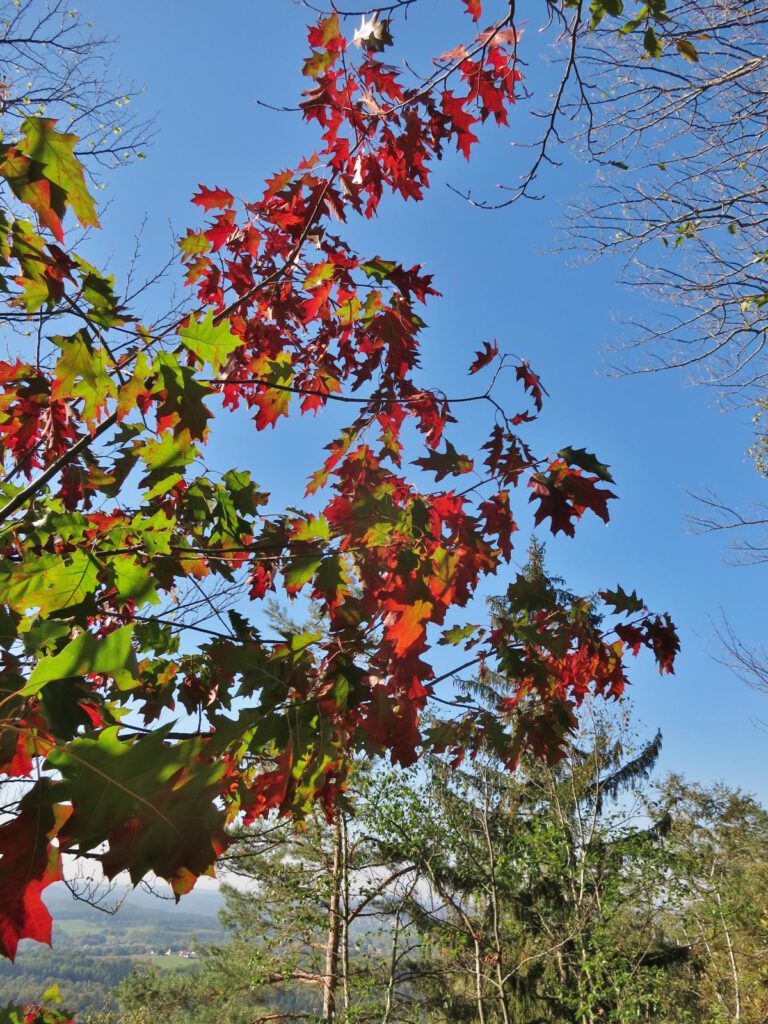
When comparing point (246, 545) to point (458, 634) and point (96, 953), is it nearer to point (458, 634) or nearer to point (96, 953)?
point (458, 634)

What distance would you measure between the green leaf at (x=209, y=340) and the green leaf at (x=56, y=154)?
0.33 meters

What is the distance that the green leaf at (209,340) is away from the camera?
1.53m

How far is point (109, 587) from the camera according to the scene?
1834mm

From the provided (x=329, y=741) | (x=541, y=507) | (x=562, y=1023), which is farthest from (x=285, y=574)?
(x=562, y=1023)

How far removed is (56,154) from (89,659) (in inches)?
40.3

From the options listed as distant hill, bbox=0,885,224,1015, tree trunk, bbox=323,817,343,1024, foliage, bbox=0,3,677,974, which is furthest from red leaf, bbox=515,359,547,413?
distant hill, bbox=0,885,224,1015

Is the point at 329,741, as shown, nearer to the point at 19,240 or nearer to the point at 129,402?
the point at 129,402

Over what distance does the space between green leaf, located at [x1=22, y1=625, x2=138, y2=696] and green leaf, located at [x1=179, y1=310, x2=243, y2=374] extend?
2.93 ft

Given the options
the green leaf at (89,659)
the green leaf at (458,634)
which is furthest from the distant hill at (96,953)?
the green leaf at (89,659)

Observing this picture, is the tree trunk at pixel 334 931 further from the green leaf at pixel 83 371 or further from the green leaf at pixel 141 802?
the green leaf at pixel 141 802

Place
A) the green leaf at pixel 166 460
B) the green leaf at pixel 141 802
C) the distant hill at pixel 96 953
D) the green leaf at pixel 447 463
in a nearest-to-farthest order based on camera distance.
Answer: the green leaf at pixel 141 802, the green leaf at pixel 166 460, the green leaf at pixel 447 463, the distant hill at pixel 96 953

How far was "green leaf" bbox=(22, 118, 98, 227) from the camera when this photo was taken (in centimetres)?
117

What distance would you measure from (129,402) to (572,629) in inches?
62.8

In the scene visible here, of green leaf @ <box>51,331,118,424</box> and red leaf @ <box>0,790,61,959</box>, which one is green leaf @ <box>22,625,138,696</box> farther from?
green leaf @ <box>51,331,118,424</box>
